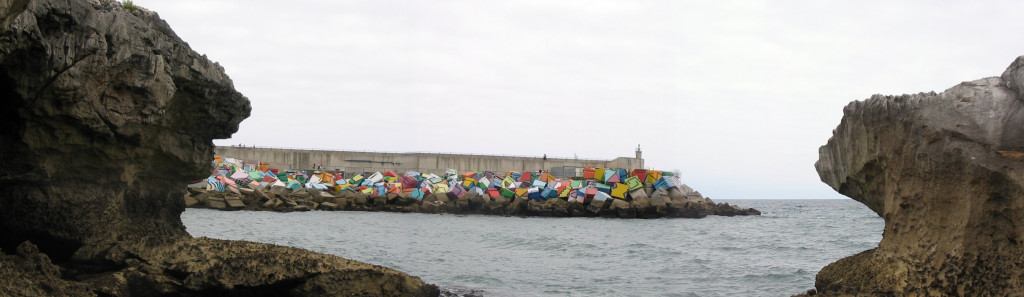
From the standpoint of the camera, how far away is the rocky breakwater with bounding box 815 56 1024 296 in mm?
5352

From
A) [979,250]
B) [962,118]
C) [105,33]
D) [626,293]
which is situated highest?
[105,33]

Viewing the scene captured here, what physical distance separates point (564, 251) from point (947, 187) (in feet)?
38.7

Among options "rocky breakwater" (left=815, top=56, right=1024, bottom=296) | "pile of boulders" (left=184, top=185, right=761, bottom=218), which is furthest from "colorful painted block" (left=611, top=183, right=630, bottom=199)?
"rocky breakwater" (left=815, top=56, right=1024, bottom=296)

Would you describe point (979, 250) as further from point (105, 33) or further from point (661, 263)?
point (661, 263)

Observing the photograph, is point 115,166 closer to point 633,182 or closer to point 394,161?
point 633,182

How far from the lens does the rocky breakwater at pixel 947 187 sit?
535cm

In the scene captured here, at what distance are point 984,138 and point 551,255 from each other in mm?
11587

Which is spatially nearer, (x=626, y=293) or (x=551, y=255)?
(x=626, y=293)

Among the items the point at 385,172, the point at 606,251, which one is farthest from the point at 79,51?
the point at 385,172

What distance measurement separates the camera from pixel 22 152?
20.6ft

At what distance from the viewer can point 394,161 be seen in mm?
44469

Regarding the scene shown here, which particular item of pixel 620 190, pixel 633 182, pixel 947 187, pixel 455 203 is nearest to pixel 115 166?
pixel 947 187

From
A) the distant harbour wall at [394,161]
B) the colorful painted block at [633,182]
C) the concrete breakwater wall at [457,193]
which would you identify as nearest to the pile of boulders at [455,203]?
the concrete breakwater wall at [457,193]

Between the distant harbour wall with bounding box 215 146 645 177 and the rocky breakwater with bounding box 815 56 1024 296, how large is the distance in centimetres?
3580
